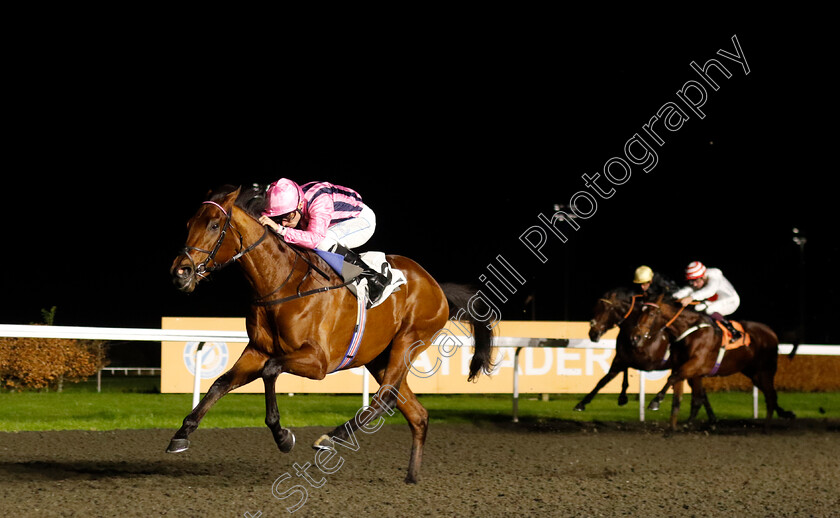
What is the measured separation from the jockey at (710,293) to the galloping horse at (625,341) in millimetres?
553

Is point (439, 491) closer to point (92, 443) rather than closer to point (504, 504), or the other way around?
point (504, 504)

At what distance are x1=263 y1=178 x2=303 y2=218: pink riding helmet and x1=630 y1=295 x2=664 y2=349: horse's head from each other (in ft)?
17.2

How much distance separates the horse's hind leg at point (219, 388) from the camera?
4.10m

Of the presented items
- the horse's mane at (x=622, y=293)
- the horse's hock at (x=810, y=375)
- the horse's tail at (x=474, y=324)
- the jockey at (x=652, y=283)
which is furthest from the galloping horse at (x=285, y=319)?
the horse's hock at (x=810, y=375)

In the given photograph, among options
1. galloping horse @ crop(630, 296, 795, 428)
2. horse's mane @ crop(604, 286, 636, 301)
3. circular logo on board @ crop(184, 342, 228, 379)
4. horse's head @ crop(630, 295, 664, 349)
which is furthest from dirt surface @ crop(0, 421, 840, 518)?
circular logo on board @ crop(184, 342, 228, 379)

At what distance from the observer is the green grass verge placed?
8.57 m

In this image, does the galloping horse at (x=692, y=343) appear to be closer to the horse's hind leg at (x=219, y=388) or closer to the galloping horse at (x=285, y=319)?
the galloping horse at (x=285, y=319)

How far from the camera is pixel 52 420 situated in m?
8.46

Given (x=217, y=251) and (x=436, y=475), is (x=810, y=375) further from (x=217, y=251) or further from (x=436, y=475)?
(x=217, y=251)

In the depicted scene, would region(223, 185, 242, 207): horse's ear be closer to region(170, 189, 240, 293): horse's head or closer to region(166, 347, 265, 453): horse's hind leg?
region(170, 189, 240, 293): horse's head

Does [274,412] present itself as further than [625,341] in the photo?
No

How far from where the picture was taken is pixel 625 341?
9.13 m

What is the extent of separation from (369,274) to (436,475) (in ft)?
4.78

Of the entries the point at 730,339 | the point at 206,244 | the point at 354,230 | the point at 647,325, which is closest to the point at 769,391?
the point at 730,339
